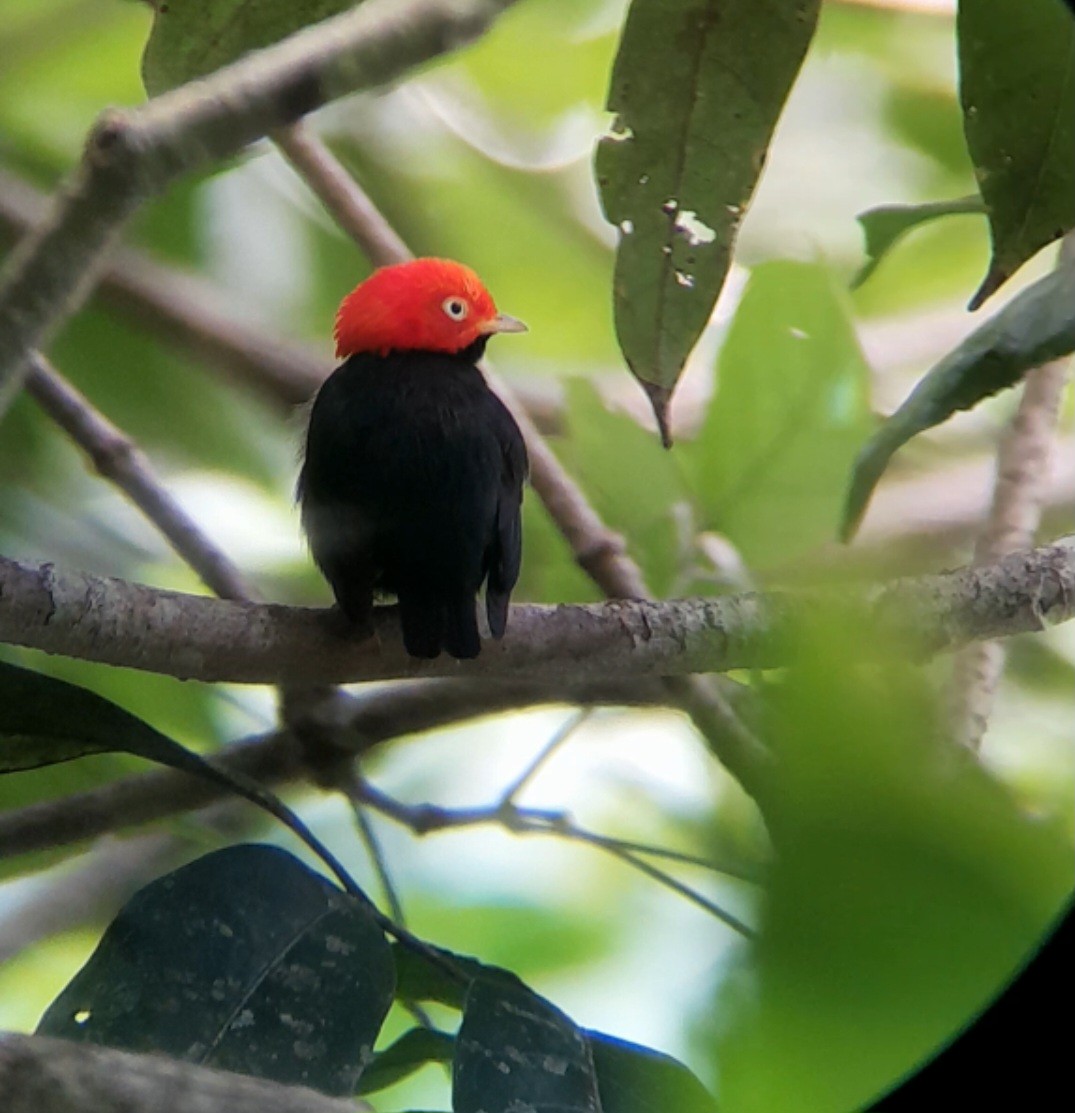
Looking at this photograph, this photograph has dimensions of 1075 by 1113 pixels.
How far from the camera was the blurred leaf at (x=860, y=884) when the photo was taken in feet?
1.09

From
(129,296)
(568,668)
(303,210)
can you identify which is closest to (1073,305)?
(568,668)

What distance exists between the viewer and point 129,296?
105 cm

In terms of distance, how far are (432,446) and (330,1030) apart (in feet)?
1.07

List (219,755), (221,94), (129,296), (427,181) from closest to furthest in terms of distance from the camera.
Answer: (221,94), (219,755), (427,181), (129,296)

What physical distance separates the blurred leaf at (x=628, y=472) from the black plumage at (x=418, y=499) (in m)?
0.18

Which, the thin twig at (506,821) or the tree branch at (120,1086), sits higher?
the thin twig at (506,821)

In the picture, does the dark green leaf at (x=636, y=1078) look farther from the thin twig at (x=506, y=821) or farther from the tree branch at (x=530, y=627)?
the tree branch at (x=530, y=627)

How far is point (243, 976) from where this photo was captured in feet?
2.14

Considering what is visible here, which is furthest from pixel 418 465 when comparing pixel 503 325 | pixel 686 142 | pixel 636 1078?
pixel 636 1078

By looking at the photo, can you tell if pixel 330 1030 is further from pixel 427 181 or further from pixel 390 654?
pixel 427 181

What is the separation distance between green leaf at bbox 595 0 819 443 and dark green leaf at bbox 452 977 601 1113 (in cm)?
32

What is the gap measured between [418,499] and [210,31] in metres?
0.28

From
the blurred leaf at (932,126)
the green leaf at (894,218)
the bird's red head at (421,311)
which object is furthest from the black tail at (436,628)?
the blurred leaf at (932,126)

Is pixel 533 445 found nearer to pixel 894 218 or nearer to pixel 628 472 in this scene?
pixel 628 472
